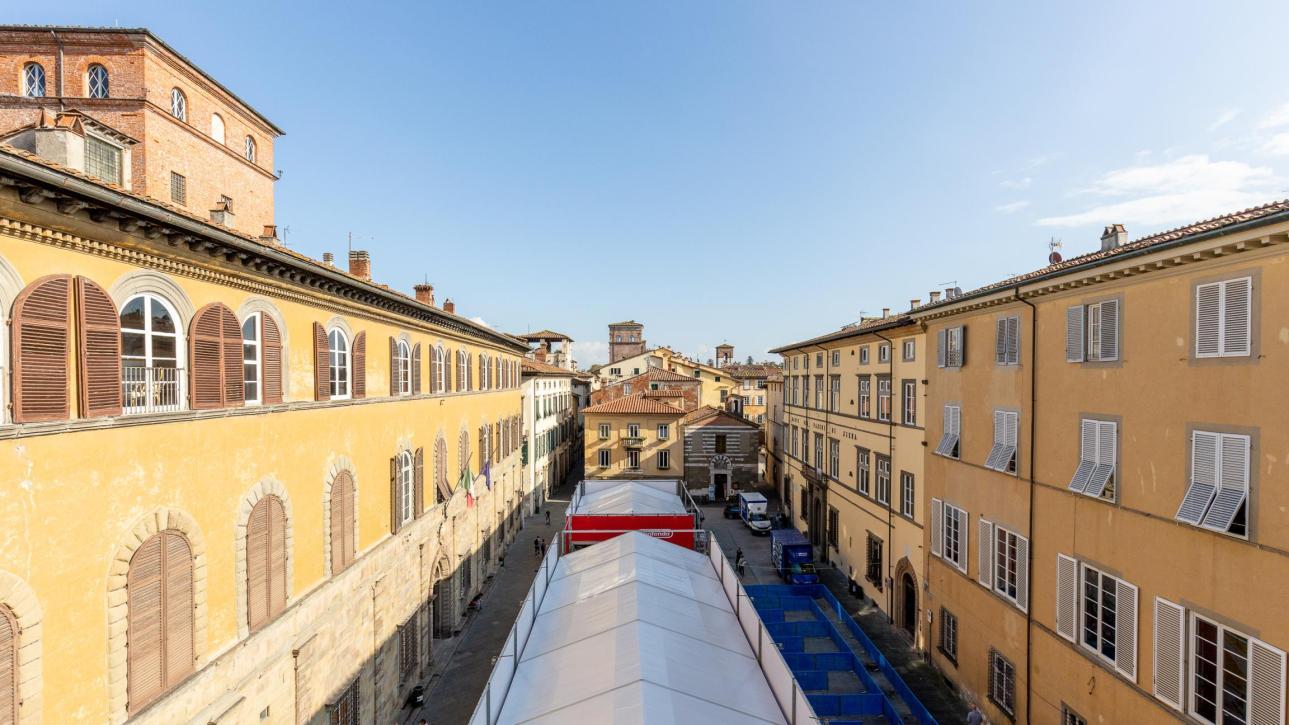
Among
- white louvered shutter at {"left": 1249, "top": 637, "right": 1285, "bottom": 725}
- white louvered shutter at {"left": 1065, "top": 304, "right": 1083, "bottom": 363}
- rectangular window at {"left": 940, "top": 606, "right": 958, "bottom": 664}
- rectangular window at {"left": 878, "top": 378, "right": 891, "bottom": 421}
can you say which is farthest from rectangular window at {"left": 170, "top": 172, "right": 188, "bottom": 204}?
white louvered shutter at {"left": 1249, "top": 637, "right": 1285, "bottom": 725}

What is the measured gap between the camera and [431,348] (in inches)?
840

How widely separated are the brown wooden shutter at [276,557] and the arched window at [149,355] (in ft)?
10.8

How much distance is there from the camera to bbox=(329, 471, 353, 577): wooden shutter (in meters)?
14.1

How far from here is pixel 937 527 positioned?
2000cm

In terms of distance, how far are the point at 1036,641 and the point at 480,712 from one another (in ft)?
43.7

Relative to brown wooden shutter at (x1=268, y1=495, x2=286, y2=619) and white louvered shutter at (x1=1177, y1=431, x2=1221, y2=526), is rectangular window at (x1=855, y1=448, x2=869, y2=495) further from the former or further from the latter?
brown wooden shutter at (x1=268, y1=495, x2=286, y2=619)

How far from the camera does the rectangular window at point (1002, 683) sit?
51.9 ft

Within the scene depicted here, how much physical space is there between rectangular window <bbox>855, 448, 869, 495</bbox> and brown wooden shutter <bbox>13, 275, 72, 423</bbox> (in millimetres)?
25915

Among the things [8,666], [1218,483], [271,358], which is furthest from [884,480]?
[8,666]

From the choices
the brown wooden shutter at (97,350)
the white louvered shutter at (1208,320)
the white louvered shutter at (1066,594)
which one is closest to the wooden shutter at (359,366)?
the brown wooden shutter at (97,350)

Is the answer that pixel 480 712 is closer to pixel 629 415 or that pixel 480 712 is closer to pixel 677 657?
pixel 677 657

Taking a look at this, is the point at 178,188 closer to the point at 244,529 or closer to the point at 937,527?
the point at 244,529

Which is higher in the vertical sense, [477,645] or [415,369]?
[415,369]

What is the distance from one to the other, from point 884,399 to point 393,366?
18761 mm
